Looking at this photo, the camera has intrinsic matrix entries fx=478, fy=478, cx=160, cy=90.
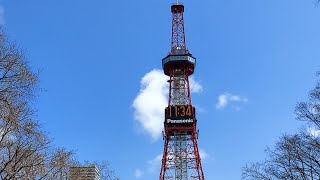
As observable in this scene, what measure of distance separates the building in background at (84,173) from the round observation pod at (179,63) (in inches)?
2606

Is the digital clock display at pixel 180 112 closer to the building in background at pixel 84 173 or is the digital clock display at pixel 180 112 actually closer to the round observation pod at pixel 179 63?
the round observation pod at pixel 179 63

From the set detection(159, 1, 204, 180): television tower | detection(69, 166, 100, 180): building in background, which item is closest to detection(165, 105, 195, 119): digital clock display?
detection(159, 1, 204, 180): television tower

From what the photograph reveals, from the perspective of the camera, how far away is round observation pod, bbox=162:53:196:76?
93.9m

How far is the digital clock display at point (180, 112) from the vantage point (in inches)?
3509

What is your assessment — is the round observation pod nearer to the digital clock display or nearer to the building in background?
the digital clock display

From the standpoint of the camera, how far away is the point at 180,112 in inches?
3519

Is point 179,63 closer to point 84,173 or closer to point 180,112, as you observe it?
point 180,112

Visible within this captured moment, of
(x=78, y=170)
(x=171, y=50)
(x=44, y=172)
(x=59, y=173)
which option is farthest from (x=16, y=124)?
(x=171, y=50)

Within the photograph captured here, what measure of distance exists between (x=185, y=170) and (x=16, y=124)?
7232 cm

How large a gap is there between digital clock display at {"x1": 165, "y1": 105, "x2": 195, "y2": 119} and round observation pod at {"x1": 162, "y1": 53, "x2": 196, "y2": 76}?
8973 millimetres

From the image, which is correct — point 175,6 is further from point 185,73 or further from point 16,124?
point 16,124

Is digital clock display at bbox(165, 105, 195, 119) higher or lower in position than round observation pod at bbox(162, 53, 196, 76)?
lower

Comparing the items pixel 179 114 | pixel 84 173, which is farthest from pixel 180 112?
pixel 84 173

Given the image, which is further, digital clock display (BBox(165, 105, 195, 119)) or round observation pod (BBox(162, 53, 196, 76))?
round observation pod (BBox(162, 53, 196, 76))
